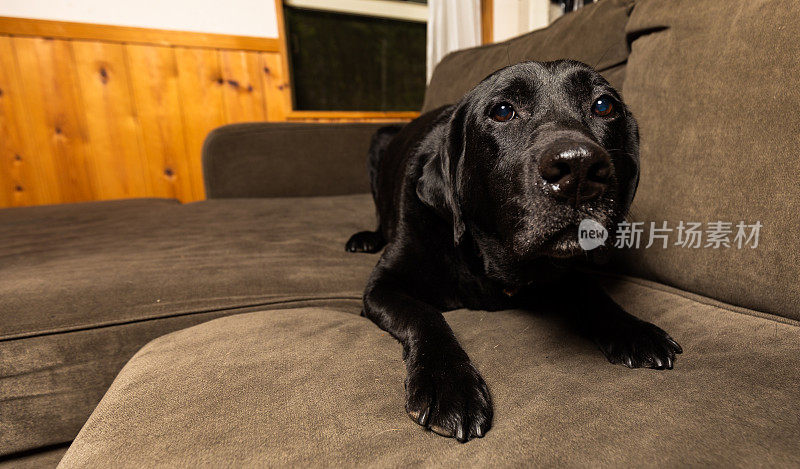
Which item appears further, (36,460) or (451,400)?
(36,460)

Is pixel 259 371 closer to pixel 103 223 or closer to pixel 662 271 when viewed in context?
pixel 662 271

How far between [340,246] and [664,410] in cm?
104

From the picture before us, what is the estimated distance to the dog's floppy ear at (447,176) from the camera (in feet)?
2.89

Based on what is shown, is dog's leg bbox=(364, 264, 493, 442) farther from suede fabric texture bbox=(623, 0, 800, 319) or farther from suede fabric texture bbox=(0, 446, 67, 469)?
suede fabric texture bbox=(0, 446, 67, 469)

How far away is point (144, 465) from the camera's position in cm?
48

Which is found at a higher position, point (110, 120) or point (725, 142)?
point (110, 120)

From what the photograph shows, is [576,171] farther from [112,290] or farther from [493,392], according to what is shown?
[112,290]

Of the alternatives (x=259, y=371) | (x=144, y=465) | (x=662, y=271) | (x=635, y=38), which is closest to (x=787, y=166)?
(x=662, y=271)

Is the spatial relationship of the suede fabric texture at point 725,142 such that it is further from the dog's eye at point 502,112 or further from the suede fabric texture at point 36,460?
the suede fabric texture at point 36,460

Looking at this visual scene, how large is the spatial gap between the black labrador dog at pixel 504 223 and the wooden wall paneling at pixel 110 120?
100 inches

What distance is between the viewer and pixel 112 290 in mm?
954

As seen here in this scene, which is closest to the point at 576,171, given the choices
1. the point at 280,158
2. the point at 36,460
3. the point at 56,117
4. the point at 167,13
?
the point at 36,460

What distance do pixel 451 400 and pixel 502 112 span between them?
59cm

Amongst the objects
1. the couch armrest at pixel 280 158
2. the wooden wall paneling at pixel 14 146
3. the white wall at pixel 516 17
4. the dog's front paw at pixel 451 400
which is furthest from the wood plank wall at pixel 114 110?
the dog's front paw at pixel 451 400
